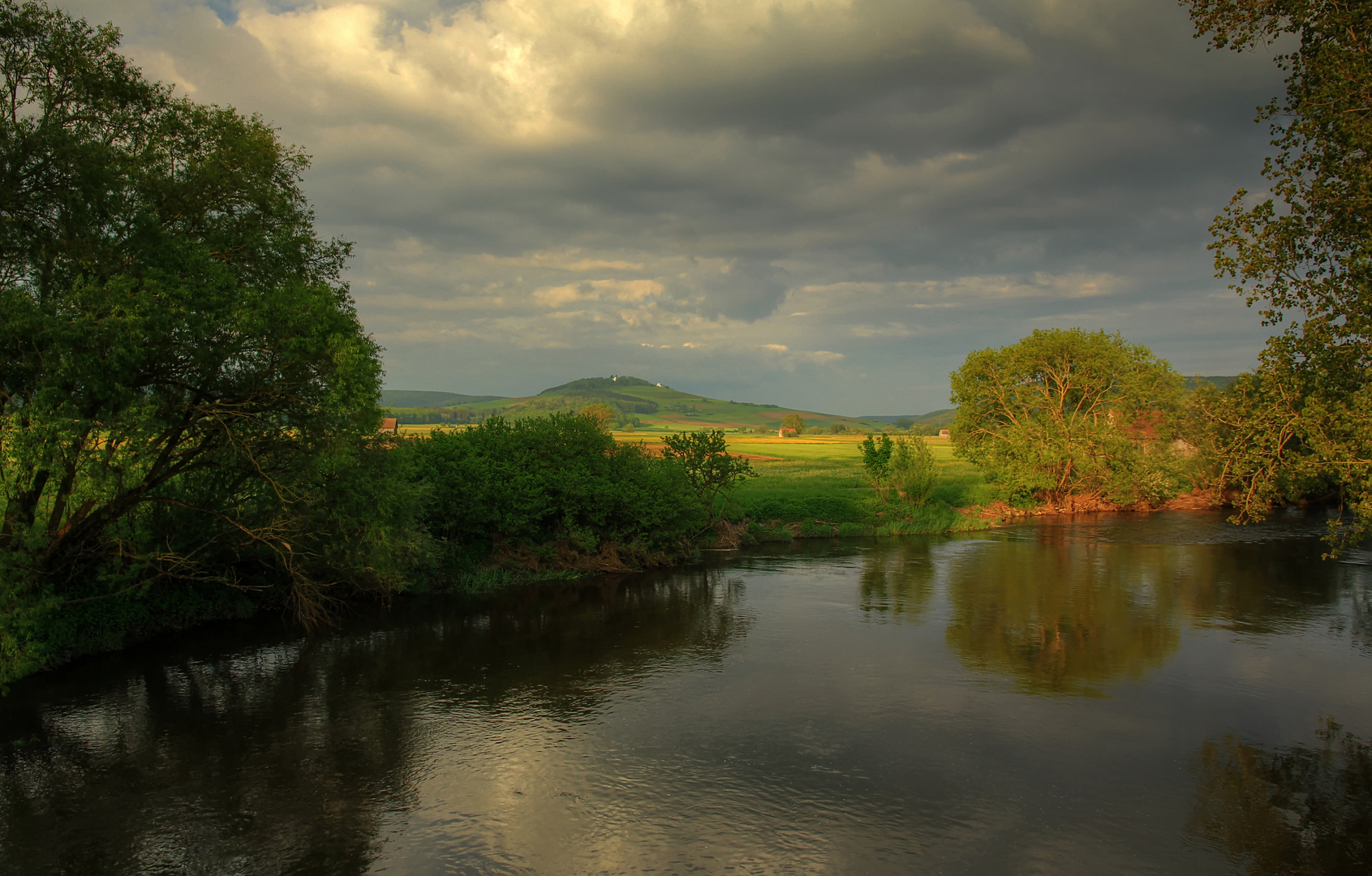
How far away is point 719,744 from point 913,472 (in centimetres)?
3582

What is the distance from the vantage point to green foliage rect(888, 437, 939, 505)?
47.3 metres

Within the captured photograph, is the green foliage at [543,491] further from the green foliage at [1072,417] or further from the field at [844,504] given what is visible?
the green foliage at [1072,417]

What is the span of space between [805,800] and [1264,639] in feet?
58.0

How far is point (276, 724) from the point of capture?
50.7 feet

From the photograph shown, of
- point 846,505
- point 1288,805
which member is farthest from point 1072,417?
point 1288,805

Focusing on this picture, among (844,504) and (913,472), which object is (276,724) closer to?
(844,504)

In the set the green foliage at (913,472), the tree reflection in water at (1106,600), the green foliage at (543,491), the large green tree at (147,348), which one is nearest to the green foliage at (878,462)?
the green foliage at (913,472)

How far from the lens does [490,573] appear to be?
98.4 ft

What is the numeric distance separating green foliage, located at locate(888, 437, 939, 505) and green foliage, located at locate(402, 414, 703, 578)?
1805 cm

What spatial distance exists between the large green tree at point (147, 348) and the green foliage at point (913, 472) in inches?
1323

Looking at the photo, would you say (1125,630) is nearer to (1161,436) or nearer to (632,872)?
(632,872)

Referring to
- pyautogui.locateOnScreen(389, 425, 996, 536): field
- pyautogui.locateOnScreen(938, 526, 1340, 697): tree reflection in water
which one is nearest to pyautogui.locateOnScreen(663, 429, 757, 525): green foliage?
pyautogui.locateOnScreen(389, 425, 996, 536): field

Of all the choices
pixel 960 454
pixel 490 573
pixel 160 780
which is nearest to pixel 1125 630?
pixel 490 573

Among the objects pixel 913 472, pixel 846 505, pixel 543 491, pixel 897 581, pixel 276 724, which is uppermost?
pixel 913 472
